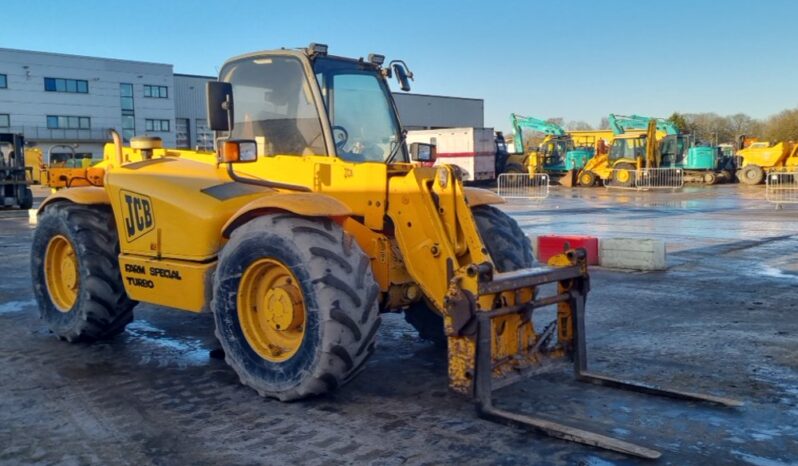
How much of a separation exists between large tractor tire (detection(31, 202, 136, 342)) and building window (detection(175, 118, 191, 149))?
189ft

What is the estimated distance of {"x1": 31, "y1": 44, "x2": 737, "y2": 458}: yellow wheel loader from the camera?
4.91 m

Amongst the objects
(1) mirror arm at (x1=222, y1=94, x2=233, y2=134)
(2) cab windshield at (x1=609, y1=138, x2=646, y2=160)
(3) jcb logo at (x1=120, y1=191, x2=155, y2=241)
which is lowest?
(3) jcb logo at (x1=120, y1=191, x2=155, y2=241)

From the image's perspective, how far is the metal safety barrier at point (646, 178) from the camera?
1452 inches

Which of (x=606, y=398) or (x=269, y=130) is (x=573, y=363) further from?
(x=269, y=130)

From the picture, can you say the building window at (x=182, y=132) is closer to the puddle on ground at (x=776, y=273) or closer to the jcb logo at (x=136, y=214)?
the puddle on ground at (x=776, y=273)

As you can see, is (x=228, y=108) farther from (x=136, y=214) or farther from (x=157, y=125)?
(x=157, y=125)

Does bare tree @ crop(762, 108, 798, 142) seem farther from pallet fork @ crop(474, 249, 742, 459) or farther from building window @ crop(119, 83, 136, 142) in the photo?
pallet fork @ crop(474, 249, 742, 459)

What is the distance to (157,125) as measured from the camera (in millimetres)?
64438

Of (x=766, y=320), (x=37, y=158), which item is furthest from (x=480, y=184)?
(x=766, y=320)

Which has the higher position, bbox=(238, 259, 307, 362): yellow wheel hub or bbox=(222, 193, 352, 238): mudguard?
bbox=(222, 193, 352, 238): mudguard

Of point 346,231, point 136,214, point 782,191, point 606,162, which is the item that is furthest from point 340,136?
point 606,162

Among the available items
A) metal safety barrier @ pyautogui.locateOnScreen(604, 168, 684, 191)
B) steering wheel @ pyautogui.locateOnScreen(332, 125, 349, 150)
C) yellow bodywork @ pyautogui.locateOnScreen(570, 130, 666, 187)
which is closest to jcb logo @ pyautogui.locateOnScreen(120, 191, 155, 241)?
steering wheel @ pyautogui.locateOnScreen(332, 125, 349, 150)

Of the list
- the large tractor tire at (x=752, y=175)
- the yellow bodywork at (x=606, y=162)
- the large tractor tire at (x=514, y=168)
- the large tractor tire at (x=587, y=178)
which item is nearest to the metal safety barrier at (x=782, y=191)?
the large tractor tire at (x=752, y=175)

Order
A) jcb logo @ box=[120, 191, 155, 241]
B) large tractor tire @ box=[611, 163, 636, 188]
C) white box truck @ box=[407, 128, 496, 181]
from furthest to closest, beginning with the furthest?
white box truck @ box=[407, 128, 496, 181], large tractor tire @ box=[611, 163, 636, 188], jcb logo @ box=[120, 191, 155, 241]
